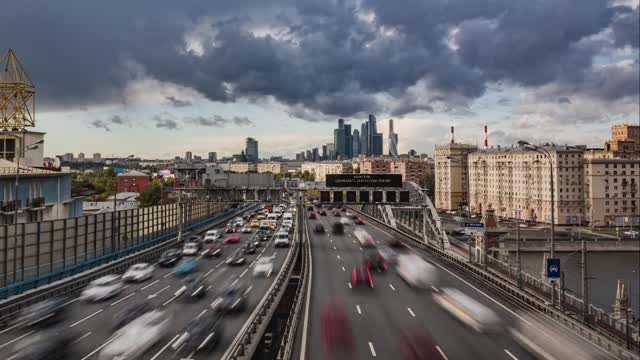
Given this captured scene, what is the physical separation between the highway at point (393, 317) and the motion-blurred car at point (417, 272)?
2.35 feet

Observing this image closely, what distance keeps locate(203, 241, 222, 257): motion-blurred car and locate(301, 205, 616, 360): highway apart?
44.0ft

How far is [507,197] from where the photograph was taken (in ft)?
554

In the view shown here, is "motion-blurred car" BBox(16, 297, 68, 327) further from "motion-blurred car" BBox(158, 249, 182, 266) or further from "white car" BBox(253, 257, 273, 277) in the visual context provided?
"motion-blurred car" BBox(158, 249, 182, 266)

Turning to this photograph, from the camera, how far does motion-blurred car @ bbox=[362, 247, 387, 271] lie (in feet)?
170

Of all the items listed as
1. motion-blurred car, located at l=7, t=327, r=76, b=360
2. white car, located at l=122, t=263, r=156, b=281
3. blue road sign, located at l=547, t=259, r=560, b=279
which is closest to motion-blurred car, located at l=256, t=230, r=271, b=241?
white car, located at l=122, t=263, r=156, b=281

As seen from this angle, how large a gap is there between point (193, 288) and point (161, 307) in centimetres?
706

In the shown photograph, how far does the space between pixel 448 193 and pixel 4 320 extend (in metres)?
179

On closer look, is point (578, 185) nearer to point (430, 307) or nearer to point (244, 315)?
point (430, 307)

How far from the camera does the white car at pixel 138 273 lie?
40737 mm

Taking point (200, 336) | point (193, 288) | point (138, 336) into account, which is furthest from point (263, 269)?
point (200, 336)

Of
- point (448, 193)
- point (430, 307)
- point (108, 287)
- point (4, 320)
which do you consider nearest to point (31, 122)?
point (108, 287)

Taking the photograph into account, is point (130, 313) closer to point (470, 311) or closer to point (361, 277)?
point (470, 311)

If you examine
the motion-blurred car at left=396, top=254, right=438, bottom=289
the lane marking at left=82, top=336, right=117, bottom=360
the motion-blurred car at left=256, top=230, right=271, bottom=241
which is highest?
the motion-blurred car at left=256, top=230, right=271, bottom=241

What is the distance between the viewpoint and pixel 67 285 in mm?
35062
